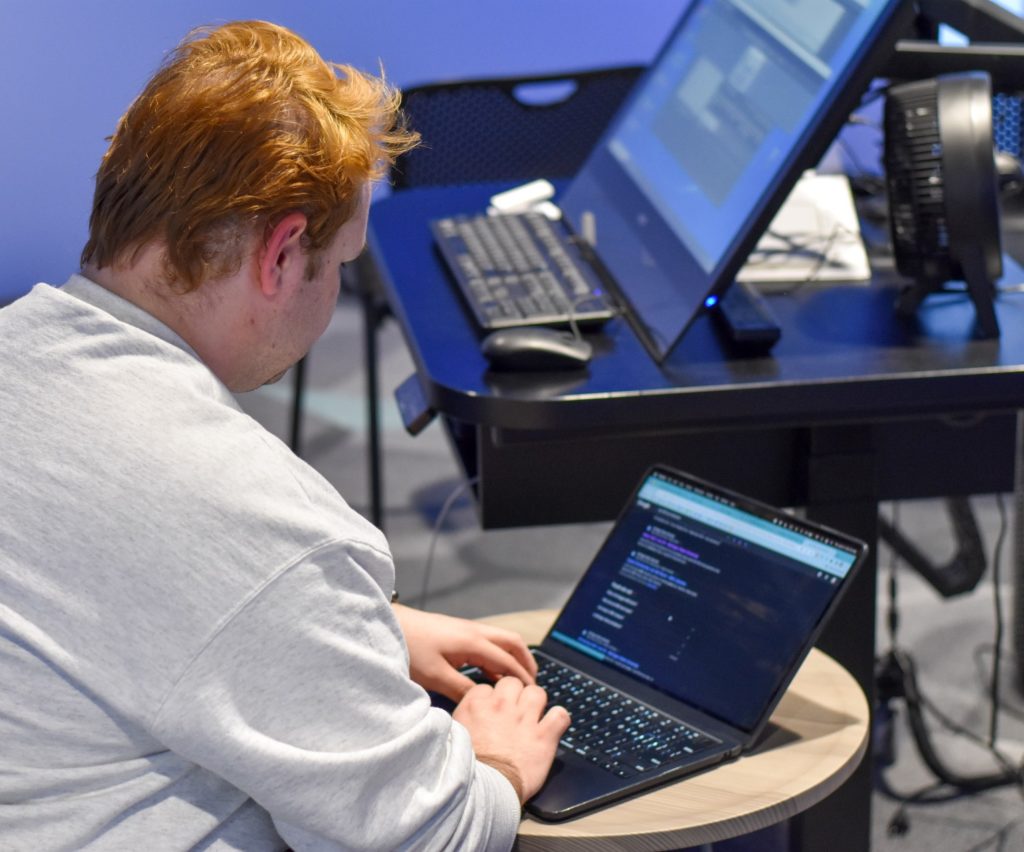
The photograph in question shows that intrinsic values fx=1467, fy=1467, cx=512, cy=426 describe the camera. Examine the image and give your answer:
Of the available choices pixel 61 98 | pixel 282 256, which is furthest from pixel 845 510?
pixel 61 98

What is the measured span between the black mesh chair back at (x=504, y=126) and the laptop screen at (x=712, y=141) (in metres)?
0.58

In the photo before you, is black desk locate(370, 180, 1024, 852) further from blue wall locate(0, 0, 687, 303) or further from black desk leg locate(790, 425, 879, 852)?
blue wall locate(0, 0, 687, 303)

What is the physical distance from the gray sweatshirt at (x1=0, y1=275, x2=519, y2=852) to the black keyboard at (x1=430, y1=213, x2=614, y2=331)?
60 cm

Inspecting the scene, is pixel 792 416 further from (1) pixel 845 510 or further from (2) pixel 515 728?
(2) pixel 515 728

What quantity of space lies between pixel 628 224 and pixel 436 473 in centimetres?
151

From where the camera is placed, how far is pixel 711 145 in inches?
61.6

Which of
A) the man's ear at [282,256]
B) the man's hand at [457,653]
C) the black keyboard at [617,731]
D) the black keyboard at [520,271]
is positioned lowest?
the black keyboard at [617,731]

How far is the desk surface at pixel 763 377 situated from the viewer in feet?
4.39

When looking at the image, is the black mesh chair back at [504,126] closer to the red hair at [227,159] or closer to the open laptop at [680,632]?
the open laptop at [680,632]

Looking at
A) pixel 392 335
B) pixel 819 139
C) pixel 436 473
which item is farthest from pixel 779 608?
pixel 392 335

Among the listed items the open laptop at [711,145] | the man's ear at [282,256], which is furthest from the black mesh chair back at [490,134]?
the man's ear at [282,256]

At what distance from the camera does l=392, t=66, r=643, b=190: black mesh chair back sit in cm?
243

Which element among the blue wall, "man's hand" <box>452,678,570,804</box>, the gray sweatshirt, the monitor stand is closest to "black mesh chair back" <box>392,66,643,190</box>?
the blue wall

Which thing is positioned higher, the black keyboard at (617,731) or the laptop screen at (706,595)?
the laptop screen at (706,595)
